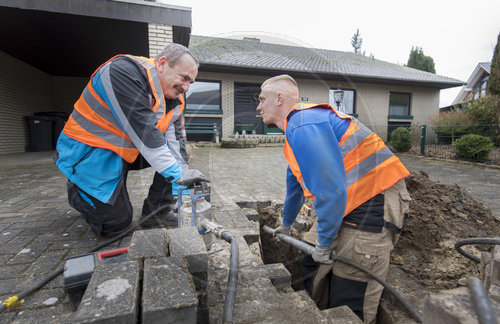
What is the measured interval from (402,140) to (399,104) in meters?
7.28

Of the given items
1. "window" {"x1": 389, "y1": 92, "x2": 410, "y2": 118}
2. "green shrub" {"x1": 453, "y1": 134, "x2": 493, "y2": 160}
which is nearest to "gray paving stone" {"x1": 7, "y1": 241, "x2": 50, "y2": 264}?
"green shrub" {"x1": 453, "y1": 134, "x2": 493, "y2": 160}

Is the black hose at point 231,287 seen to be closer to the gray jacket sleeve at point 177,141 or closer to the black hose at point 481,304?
the black hose at point 481,304

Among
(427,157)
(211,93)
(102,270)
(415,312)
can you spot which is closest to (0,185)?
(102,270)

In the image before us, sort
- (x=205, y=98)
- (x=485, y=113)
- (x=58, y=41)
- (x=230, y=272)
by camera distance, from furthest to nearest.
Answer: (x=205, y=98) < (x=485, y=113) < (x=58, y=41) < (x=230, y=272)

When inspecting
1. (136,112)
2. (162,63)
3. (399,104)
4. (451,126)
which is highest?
(399,104)

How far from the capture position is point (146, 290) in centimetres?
92

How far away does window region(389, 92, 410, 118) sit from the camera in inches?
665

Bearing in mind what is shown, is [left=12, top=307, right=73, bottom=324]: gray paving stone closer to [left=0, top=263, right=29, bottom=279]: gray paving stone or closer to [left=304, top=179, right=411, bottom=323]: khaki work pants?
[left=0, top=263, right=29, bottom=279]: gray paving stone

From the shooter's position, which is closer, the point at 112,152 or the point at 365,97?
the point at 112,152

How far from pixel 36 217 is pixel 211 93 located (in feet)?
39.0

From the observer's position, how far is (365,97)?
16016mm

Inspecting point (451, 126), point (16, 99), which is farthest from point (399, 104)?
point (16, 99)

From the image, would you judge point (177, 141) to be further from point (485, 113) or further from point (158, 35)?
point (485, 113)

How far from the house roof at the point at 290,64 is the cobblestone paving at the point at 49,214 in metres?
8.28
